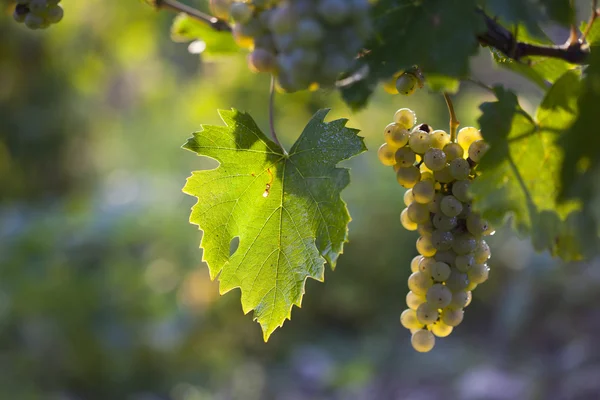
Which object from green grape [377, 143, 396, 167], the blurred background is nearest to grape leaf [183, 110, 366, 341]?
green grape [377, 143, 396, 167]

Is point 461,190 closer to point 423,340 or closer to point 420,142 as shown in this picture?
point 420,142

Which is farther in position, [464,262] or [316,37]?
[464,262]

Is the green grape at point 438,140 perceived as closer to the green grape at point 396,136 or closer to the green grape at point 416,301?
the green grape at point 396,136

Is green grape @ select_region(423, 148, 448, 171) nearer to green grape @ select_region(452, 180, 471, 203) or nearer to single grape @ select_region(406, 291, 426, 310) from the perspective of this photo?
green grape @ select_region(452, 180, 471, 203)

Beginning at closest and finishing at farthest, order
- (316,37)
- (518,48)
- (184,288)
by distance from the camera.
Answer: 1. (316,37)
2. (518,48)
3. (184,288)

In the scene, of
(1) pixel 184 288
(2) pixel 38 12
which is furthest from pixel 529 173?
(1) pixel 184 288
